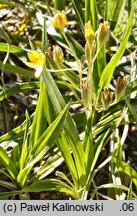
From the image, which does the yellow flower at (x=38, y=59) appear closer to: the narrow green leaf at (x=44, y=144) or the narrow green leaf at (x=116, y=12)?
the narrow green leaf at (x=44, y=144)

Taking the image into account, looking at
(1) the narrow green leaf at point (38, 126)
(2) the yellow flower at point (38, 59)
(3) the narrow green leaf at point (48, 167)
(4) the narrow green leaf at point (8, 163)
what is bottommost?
(3) the narrow green leaf at point (48, 167)

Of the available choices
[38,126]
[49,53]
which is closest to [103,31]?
[49,53]

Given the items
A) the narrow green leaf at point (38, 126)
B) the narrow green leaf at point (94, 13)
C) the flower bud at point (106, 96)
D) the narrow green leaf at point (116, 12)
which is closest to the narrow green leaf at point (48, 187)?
the narrow green leaf at point (38, 126)

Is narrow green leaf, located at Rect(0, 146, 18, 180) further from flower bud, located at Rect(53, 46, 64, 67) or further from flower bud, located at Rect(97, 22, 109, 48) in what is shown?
flower bud, located at Rect(97, 22, 109, 48)

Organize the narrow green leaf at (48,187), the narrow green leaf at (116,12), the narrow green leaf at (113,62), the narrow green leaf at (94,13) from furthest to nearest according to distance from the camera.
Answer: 1. the narrow green leaf at (116,12)
2. the narrow green leaf at (94,13)
3. the narrow green leaf at (113,62)
4. the narrow green leaf at (48,187)

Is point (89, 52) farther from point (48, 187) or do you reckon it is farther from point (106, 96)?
point (48, 187)

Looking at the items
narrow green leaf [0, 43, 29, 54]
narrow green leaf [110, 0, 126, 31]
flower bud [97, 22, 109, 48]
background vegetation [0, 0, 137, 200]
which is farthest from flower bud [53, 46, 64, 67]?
narrow green leaf [110, 0, 126, 31]

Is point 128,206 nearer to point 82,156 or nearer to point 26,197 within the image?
point 82,156

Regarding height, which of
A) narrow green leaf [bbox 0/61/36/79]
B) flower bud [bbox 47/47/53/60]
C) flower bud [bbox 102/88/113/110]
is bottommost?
flower bud [bbox 102/88/113/110]

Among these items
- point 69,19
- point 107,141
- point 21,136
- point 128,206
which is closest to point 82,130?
point 107,141

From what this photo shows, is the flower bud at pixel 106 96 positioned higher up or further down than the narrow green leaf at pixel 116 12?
further down

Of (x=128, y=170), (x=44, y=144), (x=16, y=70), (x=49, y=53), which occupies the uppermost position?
(x=49, y=53)

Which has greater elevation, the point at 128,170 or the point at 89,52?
the point at 89,52
